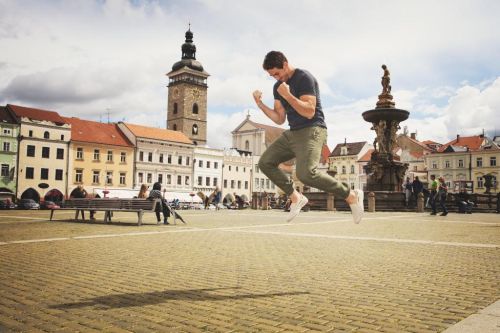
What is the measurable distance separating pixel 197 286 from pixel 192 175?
72.3 metres

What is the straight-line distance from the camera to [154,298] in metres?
4.05

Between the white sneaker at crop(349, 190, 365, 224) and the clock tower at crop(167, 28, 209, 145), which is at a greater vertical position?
the clock tower at crop(167, 28, 209, 145)

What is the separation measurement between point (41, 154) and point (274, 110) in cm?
5932

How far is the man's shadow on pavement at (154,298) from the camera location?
382 centimetres

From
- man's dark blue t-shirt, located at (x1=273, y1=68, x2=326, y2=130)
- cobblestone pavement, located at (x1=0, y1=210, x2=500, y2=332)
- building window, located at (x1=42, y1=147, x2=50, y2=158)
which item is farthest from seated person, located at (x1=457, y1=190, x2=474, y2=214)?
building window, located at (x1=42, y1=147, x2=50, y2=158)

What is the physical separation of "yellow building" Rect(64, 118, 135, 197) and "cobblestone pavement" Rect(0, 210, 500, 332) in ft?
182

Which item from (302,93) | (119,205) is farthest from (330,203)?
(302,93)

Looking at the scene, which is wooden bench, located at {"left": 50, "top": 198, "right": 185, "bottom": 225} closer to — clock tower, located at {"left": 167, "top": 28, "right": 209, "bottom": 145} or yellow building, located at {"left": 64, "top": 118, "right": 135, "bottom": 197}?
yellow building, located at {"left": 64, "top": 118, "right": 135, "bottom": 197}

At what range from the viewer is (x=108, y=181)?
2562 inches

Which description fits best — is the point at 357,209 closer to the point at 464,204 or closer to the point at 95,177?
the point at 464,204

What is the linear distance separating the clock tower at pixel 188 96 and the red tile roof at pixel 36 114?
122 ft

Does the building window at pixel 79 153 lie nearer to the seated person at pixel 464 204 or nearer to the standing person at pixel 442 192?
the seated person at pixel 464 204

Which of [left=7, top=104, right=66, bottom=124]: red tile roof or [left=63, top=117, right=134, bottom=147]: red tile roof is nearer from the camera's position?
[left=7, top=104, right=66, bottom=124]: red tile roof

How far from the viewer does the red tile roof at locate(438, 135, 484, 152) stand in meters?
79.8
